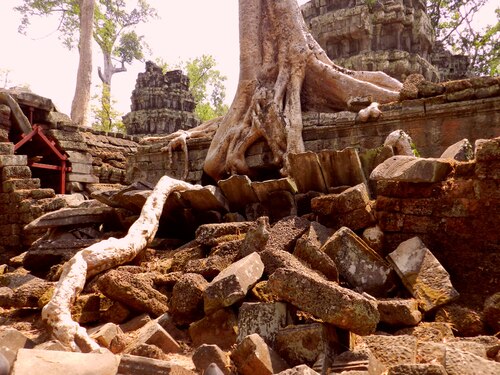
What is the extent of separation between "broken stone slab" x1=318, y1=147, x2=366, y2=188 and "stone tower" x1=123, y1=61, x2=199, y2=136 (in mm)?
15208

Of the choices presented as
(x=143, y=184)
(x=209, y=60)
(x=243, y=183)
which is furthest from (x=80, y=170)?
(x=209, y=60)

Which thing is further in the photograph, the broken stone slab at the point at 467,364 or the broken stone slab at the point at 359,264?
the broken stone slab at the point at 359,264

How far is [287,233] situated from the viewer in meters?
3.24

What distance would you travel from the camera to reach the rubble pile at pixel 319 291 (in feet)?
6.92

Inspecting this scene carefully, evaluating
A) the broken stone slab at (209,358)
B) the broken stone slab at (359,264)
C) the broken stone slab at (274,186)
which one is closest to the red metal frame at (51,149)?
the broken stone slab at (274,186)

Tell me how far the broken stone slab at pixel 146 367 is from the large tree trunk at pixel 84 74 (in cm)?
1422

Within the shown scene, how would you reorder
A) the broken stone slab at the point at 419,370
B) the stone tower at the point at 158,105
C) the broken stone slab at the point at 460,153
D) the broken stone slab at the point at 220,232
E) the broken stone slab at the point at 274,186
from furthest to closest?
the stone tower at the point at 158,105, the broken stone slab at the point at 274,186, the broken stone slab at the point at 220,232, the broken stone slab at the point at 460,153, the broken stone slab at the point at 419,370

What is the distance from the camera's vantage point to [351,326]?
2129 mm

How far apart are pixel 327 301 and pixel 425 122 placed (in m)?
3.51

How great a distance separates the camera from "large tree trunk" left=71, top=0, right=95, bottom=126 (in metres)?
15.3

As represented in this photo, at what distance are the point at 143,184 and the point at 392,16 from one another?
39.9ft

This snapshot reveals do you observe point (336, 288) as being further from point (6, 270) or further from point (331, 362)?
point (6, 270)

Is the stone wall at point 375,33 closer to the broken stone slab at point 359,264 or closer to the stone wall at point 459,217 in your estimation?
the stone wall at point 459,217

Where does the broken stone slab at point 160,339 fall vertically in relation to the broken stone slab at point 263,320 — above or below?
below
